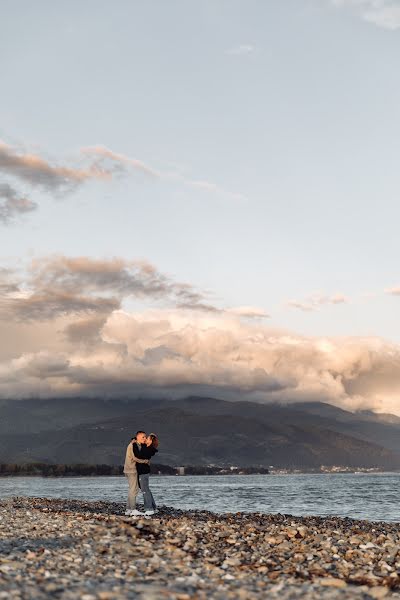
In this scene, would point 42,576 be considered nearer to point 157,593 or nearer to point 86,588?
point 86,588

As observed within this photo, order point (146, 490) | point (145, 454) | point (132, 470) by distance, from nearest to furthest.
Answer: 1. point (132, 470)
2. point (145, 454)
3. point (146, 490)

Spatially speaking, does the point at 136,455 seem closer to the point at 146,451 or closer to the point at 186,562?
the point at 146,451

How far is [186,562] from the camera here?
67.4 ft

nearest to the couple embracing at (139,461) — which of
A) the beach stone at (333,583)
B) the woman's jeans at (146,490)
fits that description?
the woman's jeans at (146,490)

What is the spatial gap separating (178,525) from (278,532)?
392 centimetres

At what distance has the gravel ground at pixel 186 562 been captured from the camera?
53.7ft

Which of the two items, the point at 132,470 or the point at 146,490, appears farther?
the point at 146,490

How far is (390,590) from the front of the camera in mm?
17859

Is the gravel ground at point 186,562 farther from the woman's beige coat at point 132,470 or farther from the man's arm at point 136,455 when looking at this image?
the man's arm at point 136,455

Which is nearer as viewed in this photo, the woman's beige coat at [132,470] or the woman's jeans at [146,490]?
the woman's beige coat at [132,470]

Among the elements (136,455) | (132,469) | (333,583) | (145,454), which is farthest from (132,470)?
(333,583)

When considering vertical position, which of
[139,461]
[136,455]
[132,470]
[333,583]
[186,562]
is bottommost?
[333,583]

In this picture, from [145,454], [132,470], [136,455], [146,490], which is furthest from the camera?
[146,490]

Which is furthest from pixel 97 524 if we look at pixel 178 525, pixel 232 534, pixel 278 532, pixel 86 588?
pixel 86 588
